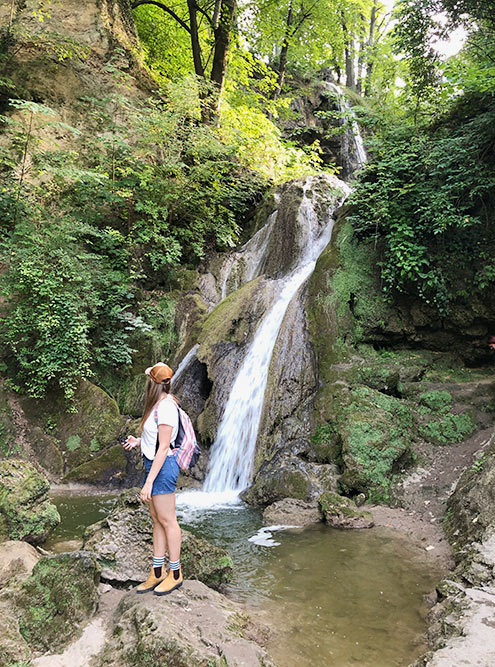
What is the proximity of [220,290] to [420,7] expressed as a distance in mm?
7863

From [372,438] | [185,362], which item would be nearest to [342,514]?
[372,438]

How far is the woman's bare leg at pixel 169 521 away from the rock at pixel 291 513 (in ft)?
9.23

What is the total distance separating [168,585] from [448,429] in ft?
16.9

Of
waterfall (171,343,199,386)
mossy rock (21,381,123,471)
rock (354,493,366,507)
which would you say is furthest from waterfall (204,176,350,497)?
mossy rock (21,381,123,471)

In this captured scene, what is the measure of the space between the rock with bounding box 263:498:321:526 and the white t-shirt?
3176mm

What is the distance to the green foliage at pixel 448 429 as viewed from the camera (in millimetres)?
6398

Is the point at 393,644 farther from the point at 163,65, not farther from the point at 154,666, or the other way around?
the point at 163,65

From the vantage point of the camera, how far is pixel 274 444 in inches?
279

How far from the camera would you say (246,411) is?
25.7ft

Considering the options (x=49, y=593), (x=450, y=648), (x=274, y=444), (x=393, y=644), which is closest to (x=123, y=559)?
(x=49, y=593)

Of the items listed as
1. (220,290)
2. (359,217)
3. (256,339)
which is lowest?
(256,339)

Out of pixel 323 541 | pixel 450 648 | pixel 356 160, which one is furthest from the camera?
pixel 356 160

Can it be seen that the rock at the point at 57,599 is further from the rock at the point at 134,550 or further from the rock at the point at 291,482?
the rock at the point at 291,482

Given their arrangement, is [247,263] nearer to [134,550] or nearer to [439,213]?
[439,213]
